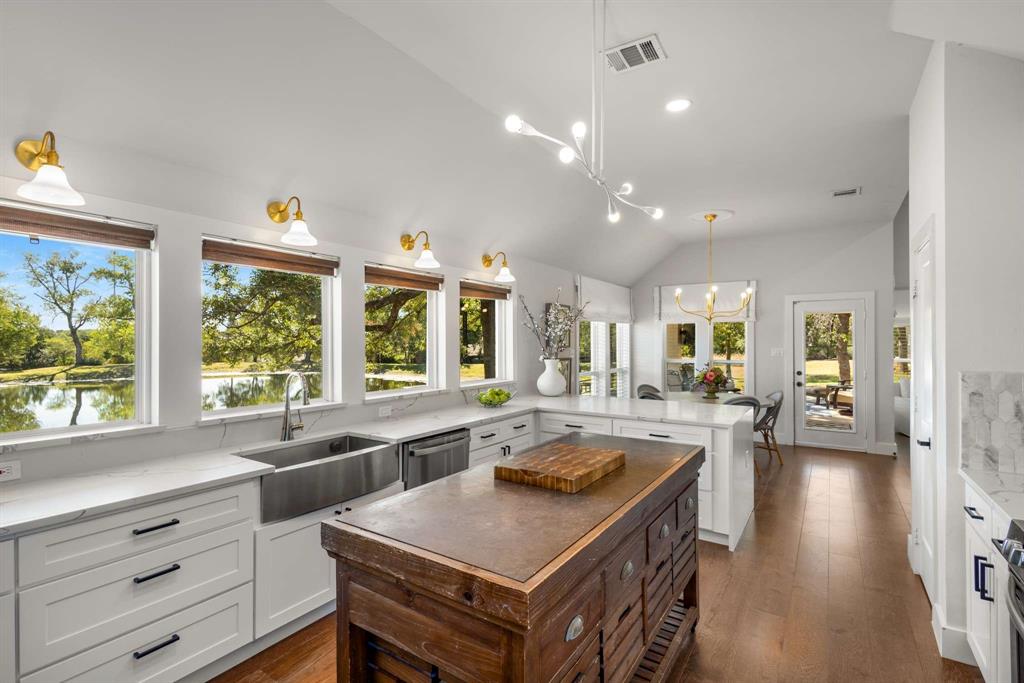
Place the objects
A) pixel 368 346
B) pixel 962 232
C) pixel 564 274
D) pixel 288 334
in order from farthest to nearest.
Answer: pixel 564 274
pixel 368 346
pixel 288 334
pixel 962 232

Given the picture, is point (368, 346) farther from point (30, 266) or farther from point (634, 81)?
point (634, 81)

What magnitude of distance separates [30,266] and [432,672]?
2426mm

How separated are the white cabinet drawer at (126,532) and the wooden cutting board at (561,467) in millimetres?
1236

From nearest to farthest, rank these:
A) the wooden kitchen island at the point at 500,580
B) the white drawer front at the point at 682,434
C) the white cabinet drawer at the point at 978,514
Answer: the wooden kitchen island at the point at 500,580 < the white cabinet drawer at the point at 978,514 < the white drawer front at the point at 682,434

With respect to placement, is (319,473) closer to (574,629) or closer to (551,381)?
(574,629)

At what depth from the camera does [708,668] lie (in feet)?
7.16

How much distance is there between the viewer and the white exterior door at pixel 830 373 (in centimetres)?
627

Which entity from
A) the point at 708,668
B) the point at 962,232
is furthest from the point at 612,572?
the point at 962,232

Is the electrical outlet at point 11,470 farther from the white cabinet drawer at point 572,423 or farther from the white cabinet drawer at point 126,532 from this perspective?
the white cabinet drawer at point 572,423

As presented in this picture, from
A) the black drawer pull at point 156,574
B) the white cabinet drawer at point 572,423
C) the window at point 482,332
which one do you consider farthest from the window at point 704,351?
the black drawer pull at point 156,574

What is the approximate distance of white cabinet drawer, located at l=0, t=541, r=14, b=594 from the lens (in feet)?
5.06

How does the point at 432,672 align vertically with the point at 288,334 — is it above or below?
below

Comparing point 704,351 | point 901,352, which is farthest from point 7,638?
point 901,352

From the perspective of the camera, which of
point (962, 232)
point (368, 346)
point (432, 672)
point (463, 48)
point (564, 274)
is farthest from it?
point (564, 274)
